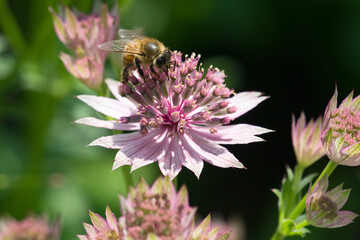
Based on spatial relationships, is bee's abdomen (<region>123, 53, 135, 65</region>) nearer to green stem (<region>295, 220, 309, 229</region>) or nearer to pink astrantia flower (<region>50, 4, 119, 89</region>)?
pink astrantia flower (<region>50, 4, 119, 89</region>)

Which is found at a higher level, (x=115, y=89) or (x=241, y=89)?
(x=241, y=89)

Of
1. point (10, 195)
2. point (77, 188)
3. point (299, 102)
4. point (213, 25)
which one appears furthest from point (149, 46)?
point (299, 102)

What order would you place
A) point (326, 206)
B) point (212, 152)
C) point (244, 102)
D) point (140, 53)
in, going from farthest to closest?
point (140, 53), point (244, 102), point (212, 152), point (326, 206)

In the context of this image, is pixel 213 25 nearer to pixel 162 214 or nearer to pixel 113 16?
pixel 113 16

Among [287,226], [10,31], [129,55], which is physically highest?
[10,31]

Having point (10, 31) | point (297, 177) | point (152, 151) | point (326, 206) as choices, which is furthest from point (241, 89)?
point (326, 206)

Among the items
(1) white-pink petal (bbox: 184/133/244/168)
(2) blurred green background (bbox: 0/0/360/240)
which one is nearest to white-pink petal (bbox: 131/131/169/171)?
(1) white-pink petal (bbox: 184/133/244/168)

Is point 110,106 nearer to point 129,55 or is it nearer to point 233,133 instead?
point 129,55
